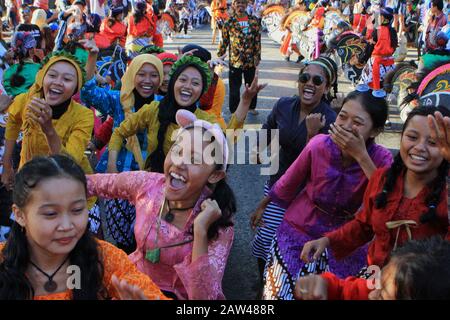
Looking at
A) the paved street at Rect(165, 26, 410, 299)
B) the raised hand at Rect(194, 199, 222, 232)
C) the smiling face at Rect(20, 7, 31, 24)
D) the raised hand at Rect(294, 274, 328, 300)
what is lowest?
the paved street at Rect(165, 26, 410, 299)

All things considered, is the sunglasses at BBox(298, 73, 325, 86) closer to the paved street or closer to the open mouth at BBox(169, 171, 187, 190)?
the paved street

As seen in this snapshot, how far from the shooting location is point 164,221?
8.59ft

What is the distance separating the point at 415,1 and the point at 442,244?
1985cm

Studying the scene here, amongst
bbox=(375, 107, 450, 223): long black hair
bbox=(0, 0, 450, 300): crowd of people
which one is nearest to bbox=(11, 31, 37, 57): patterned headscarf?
bbox=(0, 0, 450, 300): crowd of people

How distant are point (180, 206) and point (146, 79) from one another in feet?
6.29

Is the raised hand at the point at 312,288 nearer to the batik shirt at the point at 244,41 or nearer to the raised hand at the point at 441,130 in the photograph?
the raised hand at the point at 441,130

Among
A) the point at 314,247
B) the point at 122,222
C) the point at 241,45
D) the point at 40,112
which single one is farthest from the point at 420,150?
the point at 241,45

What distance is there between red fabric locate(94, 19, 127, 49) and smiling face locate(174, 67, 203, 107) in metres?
5.41

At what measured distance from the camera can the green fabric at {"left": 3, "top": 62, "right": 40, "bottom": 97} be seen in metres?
4.93

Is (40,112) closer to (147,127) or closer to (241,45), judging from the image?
(147,127)

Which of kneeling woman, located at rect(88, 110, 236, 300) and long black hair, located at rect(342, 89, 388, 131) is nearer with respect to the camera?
kneeling woman, located at rect(88, 110, 236, 300)

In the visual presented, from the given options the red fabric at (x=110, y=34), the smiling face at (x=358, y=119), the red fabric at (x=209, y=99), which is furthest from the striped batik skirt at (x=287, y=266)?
the red fabric at (x=110, y=34)
